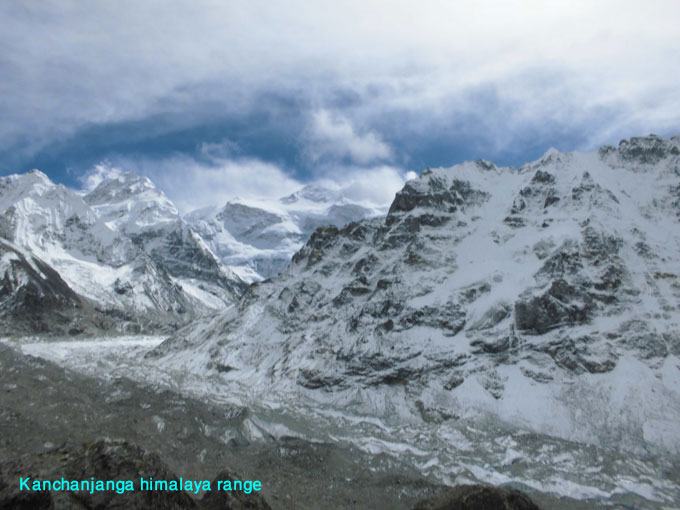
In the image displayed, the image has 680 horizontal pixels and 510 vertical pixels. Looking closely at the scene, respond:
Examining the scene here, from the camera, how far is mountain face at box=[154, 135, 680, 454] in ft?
275

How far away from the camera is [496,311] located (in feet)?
354

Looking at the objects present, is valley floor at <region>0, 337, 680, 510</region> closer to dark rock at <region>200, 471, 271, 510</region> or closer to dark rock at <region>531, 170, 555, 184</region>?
dark rock at <region>200, 471, 271, 510</region>

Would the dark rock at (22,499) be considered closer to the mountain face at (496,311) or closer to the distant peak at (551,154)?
the mountain face at (496,311)

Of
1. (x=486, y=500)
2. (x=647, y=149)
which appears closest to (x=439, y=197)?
Result: (x=647, y=149)

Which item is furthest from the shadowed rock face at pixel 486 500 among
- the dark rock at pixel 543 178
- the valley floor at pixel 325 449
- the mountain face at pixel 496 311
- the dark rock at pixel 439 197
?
the dark rock at pixel 543 178

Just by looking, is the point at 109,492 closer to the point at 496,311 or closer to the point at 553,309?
the point at 553,309

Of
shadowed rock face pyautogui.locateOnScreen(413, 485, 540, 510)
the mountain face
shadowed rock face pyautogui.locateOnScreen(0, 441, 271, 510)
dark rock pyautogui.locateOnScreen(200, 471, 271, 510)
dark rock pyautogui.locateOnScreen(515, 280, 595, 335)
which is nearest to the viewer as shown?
shadowed rock face pyautogui.locateOnScreen(0, 441, 271, 510)

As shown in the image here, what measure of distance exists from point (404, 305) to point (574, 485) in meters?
65.6

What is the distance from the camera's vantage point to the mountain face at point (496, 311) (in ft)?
275

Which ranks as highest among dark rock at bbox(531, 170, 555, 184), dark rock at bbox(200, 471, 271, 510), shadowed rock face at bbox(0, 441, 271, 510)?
dark rock at bbox(531, 170, 555, 184)

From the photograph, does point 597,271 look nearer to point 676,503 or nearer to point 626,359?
point 626,359

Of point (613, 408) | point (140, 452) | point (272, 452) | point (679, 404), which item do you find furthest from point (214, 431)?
point (679, 404)

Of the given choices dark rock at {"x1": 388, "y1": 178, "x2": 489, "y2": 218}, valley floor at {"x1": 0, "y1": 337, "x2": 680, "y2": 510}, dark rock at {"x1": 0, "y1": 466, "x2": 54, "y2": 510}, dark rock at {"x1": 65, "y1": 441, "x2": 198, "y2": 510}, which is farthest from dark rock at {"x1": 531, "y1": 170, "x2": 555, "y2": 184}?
dark rock at {"x1": 0, "y1": 466, "x2": 54, "y2": 510}

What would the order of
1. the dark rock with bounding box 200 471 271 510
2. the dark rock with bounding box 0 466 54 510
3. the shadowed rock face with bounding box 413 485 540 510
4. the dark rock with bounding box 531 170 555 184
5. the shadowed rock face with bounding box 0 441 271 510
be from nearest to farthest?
the dark rock with bounding box 0 466 54 510
the shadowed rock face with bounding box 0 441 271 510
the dark rock with bounding box 200 471 271 510
the shadowed rock face with bounding box 413 485 540 510
the dark rock with bounding box 531 170 555 184
